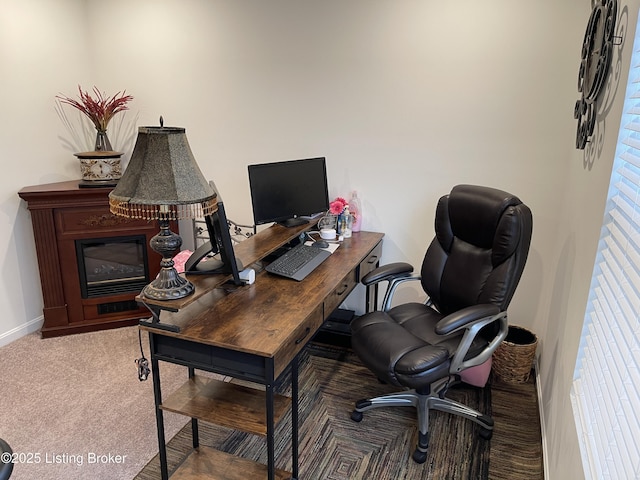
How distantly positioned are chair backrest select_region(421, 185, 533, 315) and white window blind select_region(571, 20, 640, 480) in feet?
1.69

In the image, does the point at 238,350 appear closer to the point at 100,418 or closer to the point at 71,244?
the point at 100,418

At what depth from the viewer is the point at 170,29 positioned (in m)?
3.33

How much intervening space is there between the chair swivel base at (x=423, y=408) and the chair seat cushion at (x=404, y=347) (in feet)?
0.87

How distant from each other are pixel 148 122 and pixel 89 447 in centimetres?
235

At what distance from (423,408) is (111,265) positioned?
2.48m

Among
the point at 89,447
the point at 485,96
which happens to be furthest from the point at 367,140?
the point at 89,447

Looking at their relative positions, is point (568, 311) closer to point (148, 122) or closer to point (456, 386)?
point (456, 386)

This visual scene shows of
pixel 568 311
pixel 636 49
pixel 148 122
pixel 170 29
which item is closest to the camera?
pixel 636 49

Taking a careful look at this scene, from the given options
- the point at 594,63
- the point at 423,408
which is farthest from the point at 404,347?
the point at 594,63

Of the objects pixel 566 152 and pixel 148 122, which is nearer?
pixel 566 152

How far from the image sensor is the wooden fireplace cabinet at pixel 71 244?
10.3 ft

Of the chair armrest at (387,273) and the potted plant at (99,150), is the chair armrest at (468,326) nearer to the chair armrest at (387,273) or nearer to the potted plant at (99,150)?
the chair armrest at (387,273)

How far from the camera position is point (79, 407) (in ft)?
8.32

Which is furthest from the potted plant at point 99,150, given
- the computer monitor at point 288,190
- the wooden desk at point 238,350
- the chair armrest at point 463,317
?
the chair armrest at point 463,317
